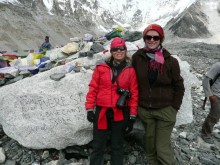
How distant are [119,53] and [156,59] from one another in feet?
2.05

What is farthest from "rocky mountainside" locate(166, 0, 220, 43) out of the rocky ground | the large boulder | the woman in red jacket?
the woman in red jacket

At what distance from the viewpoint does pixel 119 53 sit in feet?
14.4

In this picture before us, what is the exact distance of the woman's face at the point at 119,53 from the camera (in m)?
4.38

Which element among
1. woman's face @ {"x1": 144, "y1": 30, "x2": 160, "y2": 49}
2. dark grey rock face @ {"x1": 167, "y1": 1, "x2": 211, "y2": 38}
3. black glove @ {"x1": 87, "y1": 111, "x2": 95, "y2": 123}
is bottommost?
black glove @ {"x1": 87, "y1": 111, "x2": 95, "y2": 123}

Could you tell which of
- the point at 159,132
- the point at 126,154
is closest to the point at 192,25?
the point at 126,154

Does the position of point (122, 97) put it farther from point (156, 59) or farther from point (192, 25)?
point (192, 25)

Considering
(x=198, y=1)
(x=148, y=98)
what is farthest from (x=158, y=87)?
(x=198, y=1)

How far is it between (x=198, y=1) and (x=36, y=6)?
2474 inches

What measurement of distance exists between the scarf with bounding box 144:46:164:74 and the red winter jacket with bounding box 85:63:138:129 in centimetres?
35

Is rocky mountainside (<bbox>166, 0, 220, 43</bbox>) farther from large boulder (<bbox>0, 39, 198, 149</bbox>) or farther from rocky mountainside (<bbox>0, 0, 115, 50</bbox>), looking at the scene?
large boulder (<bbox>0, 39, 198, 149</bbox>)

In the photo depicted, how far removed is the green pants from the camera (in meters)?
4.37

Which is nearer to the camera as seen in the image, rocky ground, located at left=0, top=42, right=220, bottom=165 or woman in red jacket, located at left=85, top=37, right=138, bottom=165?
woman in red jacket, located at left=85, top=37, right=138, bottom=165

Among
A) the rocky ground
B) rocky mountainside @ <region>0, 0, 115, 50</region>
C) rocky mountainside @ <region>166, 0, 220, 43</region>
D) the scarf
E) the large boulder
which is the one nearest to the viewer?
the scarf

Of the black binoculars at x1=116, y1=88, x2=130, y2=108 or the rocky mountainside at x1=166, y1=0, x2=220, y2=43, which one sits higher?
the rocky mountainside at x1=166, y1=0, x2=220, y2=43
